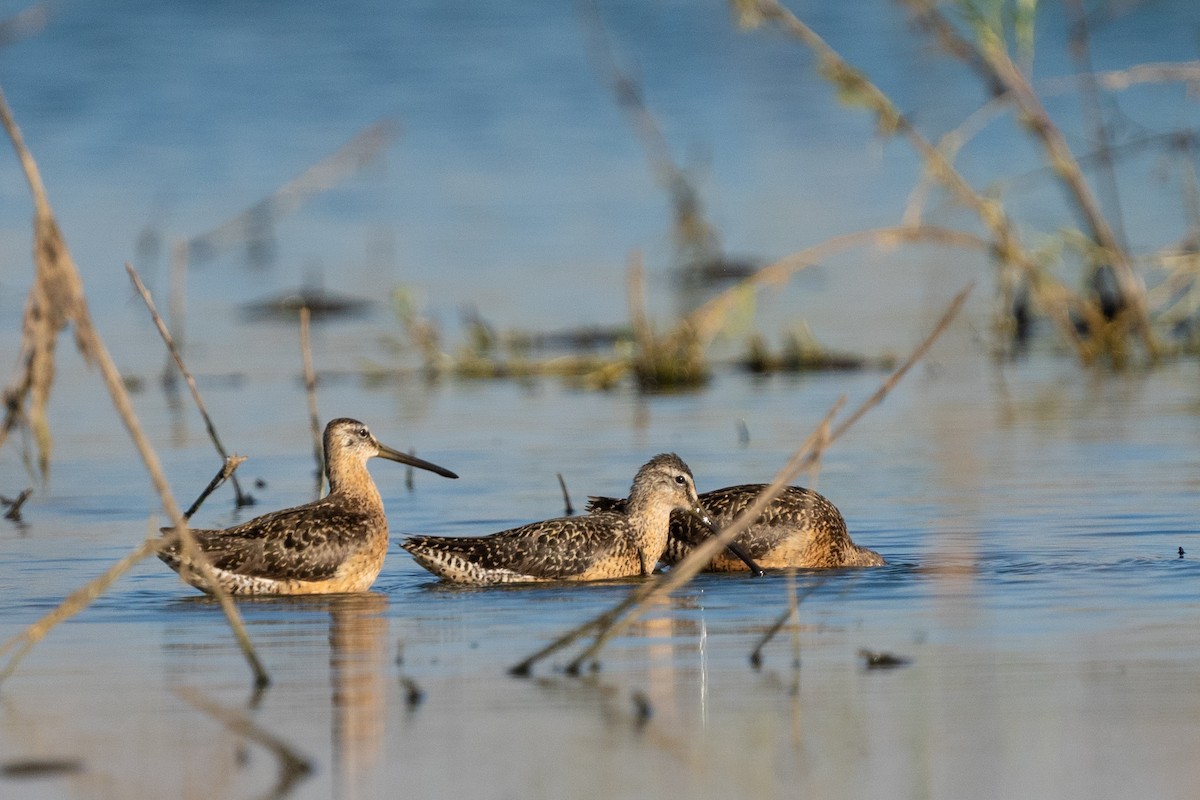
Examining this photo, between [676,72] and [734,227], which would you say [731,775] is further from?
[676,72]

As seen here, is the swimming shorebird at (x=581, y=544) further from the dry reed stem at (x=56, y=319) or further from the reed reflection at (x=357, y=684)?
the dry reed stem at (x=56, y=319)

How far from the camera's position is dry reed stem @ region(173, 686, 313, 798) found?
5742mm

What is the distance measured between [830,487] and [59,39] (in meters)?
29.0

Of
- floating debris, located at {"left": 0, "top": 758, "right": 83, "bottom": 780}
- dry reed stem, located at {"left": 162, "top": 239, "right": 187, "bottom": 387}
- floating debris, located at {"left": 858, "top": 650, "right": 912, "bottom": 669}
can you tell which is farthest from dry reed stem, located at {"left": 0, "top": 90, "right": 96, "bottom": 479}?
dry reed stem, located at {"left": 162, "top": 239, "right": 187, "bottom": 387}

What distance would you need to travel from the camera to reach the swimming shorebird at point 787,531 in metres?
9.52

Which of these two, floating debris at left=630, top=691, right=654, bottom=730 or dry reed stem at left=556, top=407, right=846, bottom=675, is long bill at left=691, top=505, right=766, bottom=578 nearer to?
dry reed stem at left=556, top=407, right=846, bottom=675

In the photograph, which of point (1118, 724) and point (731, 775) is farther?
point (1118, 724)

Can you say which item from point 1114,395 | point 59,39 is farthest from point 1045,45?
point 1114,395

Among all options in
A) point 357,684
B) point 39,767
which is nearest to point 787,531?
point 357,684

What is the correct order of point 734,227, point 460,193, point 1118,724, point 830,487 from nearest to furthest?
1. point 1118,724
2. point 830,487
3. point 734,227
4. point 460,193

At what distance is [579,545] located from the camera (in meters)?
9.40

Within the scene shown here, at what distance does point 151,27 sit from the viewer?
135 ft

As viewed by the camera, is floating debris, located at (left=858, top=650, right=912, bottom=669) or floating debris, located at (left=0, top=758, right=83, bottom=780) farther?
floating debris, located at (left=858, top=650, right=912, bottom=669)

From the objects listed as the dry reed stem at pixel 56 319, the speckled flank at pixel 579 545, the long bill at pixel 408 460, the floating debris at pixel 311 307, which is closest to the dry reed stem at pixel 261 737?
the dry reed stem at pixel 56 319
